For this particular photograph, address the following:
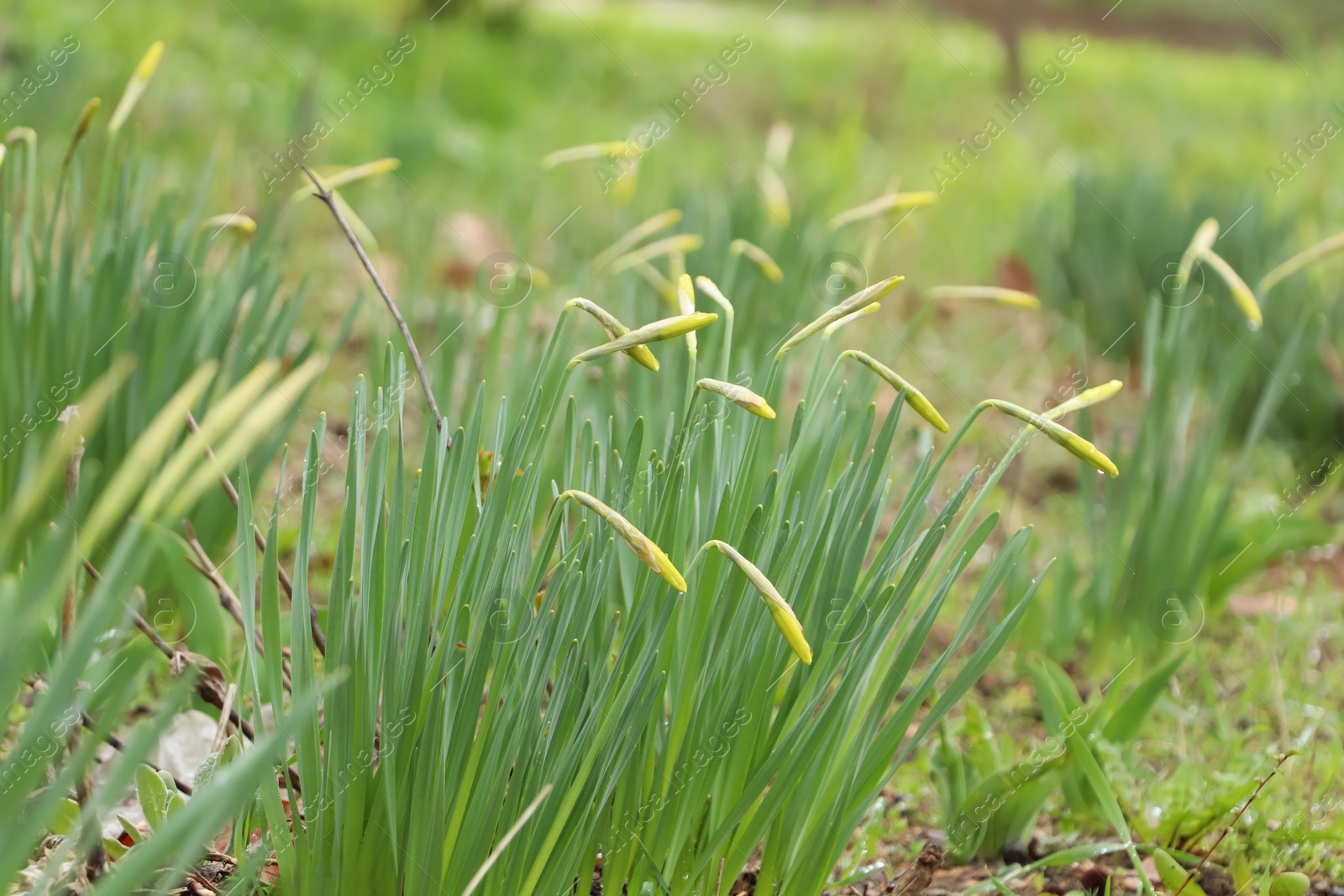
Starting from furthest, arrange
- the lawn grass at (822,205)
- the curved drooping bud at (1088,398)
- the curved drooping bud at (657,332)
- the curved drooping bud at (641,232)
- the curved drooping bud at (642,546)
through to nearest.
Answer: the lawn grass at (822,205) → the curved drooping bud at (641,232) → the curved drooping bud at (1088,398) → the curved drooping bud at (657,332) → the curved drooping bud at (642,546)

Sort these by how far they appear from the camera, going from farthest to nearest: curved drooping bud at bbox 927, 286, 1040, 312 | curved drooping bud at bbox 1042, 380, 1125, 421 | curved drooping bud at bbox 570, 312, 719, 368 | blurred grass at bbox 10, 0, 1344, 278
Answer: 1. blurred grass at bbox 10, 0, 1344, 278
2. curved drooping bud at bbox 927, 286, 1040, 312
3. curved drooping bud at bbox 1042, 380, 1125, 421
4. curved drooping bud at bbox 570, 312, 719, 368

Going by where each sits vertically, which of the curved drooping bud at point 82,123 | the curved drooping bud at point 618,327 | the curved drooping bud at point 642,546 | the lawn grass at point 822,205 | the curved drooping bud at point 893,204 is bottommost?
the lawn grass at point 822,205

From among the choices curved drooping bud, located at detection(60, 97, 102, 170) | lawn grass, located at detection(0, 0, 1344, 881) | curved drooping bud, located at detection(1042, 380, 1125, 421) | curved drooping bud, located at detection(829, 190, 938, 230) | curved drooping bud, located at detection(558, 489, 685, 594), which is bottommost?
lawn grass, located at detection(0, 0, 1344, 881)

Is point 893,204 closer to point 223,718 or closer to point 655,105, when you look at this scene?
point 223,718

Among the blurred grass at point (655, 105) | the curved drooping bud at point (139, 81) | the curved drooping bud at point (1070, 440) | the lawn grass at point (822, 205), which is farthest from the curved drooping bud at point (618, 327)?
the blurred grass at point (655, 105)

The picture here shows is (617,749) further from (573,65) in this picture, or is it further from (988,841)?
(573,65)

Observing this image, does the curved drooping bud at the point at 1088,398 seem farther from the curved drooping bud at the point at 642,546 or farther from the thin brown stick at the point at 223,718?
the thin brown stick at the point at 223,718

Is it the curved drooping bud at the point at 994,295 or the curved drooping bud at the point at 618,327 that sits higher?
the curved drooping bud at the point at 618,327

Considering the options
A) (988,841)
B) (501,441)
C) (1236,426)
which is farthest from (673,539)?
(1236,426)

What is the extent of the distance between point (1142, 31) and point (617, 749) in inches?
677

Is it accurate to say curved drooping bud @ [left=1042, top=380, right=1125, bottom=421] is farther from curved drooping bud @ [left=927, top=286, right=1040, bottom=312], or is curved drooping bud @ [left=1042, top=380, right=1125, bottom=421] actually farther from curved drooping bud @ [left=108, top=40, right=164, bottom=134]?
curved drooping bud @ [left=108, top=40, right=164, bottom=134]

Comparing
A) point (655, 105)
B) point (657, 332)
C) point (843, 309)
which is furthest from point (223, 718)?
point (655, 105)

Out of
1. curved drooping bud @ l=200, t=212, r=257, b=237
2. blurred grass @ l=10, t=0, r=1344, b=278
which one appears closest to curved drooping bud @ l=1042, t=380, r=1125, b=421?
curved drooping bud @ l=200, t=212, r=257, b=237

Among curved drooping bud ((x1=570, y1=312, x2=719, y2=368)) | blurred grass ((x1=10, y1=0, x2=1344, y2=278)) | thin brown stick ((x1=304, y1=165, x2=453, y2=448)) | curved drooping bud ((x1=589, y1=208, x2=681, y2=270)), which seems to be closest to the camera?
curved drooping bud ((x1=570, y1=312, x2=719, y2=368))
